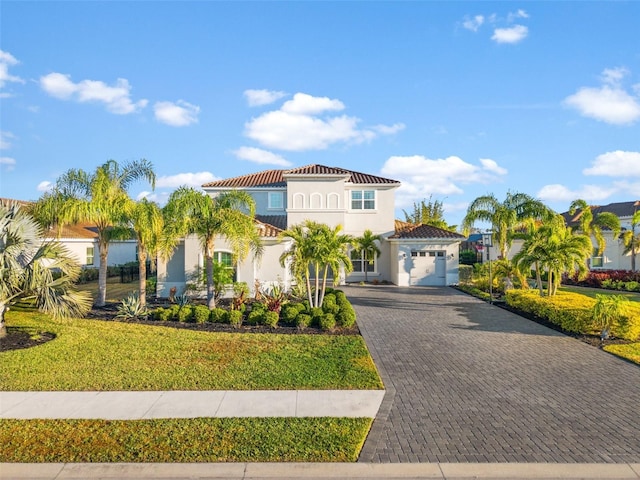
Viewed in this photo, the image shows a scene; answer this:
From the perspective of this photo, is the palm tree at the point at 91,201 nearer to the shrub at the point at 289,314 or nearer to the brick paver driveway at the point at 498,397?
the shrub at the point at 289,314

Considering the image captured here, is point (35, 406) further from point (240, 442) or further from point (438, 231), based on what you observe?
point (438, 231)

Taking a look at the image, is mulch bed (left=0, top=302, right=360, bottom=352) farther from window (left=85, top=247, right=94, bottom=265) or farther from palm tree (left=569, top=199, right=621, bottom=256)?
palm tree (left=569, top=199, right=621, bottom=256)

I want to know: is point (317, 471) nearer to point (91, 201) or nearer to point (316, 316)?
point (316, 316)

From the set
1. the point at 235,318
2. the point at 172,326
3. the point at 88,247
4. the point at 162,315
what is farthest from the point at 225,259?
the point at 88,247

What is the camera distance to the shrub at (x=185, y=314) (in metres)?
14.4

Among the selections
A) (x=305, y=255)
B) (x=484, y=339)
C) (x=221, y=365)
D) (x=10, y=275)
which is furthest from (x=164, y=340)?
(x=484, y=339)

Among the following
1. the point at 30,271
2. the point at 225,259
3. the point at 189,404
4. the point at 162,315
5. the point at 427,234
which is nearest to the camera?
the point at 189,404

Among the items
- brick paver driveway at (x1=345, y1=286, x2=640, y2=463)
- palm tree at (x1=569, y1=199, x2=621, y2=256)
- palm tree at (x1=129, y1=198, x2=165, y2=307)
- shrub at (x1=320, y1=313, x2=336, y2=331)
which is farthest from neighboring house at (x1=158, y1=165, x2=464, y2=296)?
brick paver driveway at (x1=345, y1=286, x2=640, y2=463)

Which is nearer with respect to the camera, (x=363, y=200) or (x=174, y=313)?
(x=174, y=313)

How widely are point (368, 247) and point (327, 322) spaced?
1426 centimetres

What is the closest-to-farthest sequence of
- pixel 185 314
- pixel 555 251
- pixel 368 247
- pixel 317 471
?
pixel 317 471, pixel 185 314, pixel 555 251, pixel 368 247

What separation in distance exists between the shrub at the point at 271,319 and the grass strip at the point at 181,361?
1.10 meters

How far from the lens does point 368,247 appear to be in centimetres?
2698

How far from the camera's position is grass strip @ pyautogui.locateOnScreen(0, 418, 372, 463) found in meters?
5.55
